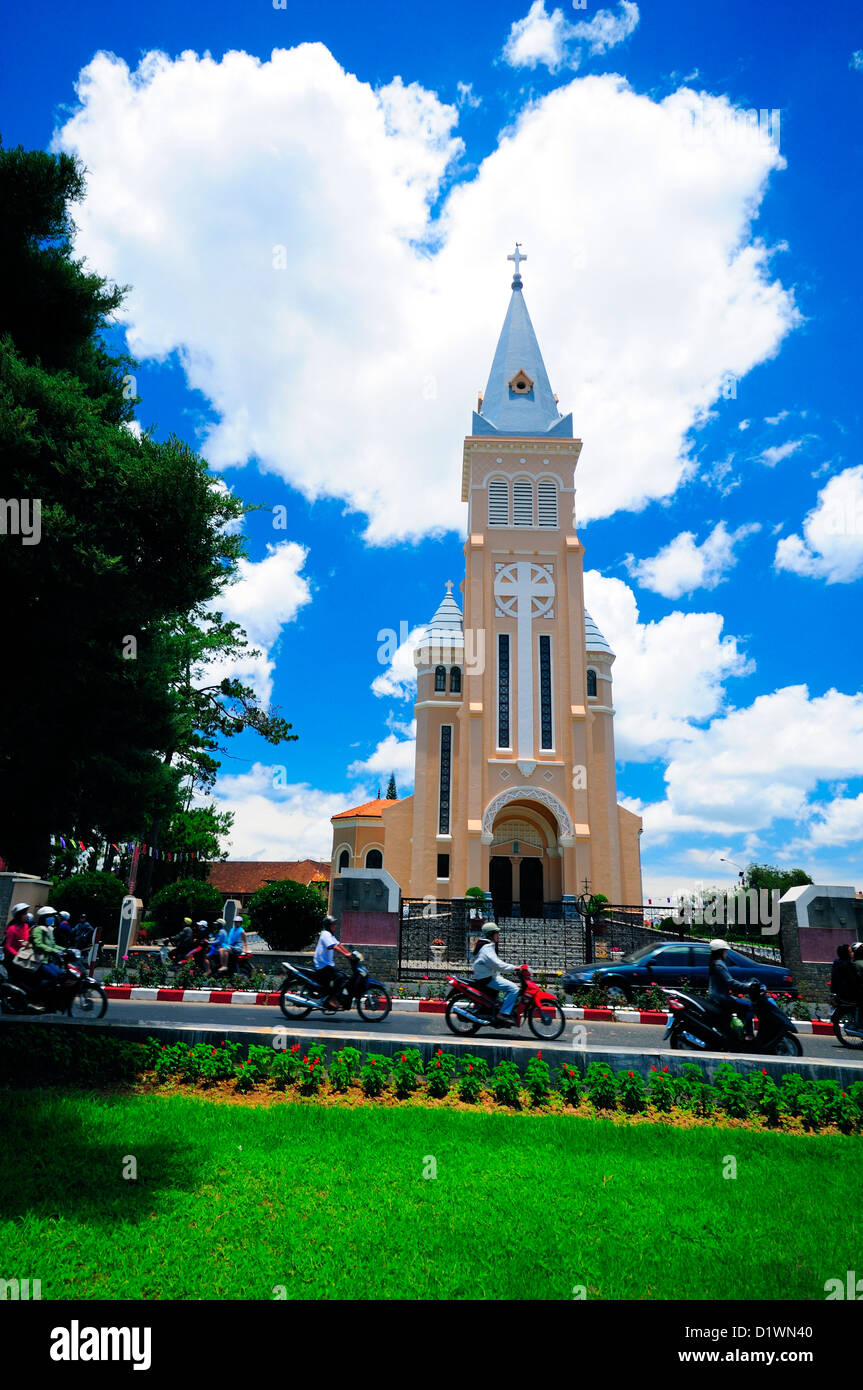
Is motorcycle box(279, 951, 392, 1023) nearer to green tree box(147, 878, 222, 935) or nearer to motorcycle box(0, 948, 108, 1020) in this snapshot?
motorcycle box(0, 948, 108, 1020)

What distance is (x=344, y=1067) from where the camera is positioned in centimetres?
624

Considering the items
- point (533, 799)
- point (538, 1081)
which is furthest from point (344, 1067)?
point (533, 799)

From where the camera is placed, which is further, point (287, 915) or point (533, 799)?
point (533, 799)

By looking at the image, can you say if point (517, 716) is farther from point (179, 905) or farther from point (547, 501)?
point (179, 905)

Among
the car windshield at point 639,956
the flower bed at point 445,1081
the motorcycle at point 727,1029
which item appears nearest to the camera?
the flower bed at point 445,1081

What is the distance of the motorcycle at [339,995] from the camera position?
31.6 feet

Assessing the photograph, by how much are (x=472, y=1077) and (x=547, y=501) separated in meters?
30.7

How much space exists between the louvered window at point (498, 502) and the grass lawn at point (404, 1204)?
30.2 meters

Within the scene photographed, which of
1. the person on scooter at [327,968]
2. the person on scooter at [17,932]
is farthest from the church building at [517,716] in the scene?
the person on scooter at [17,932]

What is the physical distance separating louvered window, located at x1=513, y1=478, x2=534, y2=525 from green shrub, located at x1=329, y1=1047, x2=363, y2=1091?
29516mm

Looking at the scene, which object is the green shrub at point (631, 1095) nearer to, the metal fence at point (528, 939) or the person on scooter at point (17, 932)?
the person on scooter at point (17, 932)
